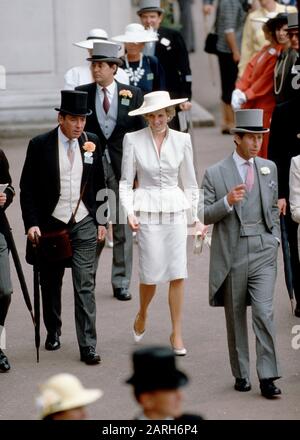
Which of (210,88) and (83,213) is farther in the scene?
(210,88)

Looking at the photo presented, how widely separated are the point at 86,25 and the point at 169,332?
8.41 m

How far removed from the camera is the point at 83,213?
9.74 metres

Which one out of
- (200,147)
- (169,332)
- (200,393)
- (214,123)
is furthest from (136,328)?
(214,123)

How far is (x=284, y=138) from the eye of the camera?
10617mm

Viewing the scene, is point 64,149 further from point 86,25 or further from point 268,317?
point 86,25

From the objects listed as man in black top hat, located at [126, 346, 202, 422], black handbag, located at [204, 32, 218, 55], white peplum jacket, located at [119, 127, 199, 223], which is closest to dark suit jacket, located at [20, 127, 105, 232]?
white peplum jacket, located at [119, 127, 199, 223]

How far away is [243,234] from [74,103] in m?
1.50

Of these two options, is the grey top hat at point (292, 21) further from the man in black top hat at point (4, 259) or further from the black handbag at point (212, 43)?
the black handbag at point (212, 43)

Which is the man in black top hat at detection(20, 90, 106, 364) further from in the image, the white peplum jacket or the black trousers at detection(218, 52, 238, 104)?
the black trousers at detection(218, 52, 238, 104)

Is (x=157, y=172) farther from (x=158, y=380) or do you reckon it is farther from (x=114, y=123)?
(x=158, y=380)

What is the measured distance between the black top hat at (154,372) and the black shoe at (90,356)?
429 cm

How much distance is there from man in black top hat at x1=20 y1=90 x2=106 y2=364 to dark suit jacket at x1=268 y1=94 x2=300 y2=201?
4.93 feet

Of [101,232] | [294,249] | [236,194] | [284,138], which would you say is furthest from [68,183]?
[294,249]
